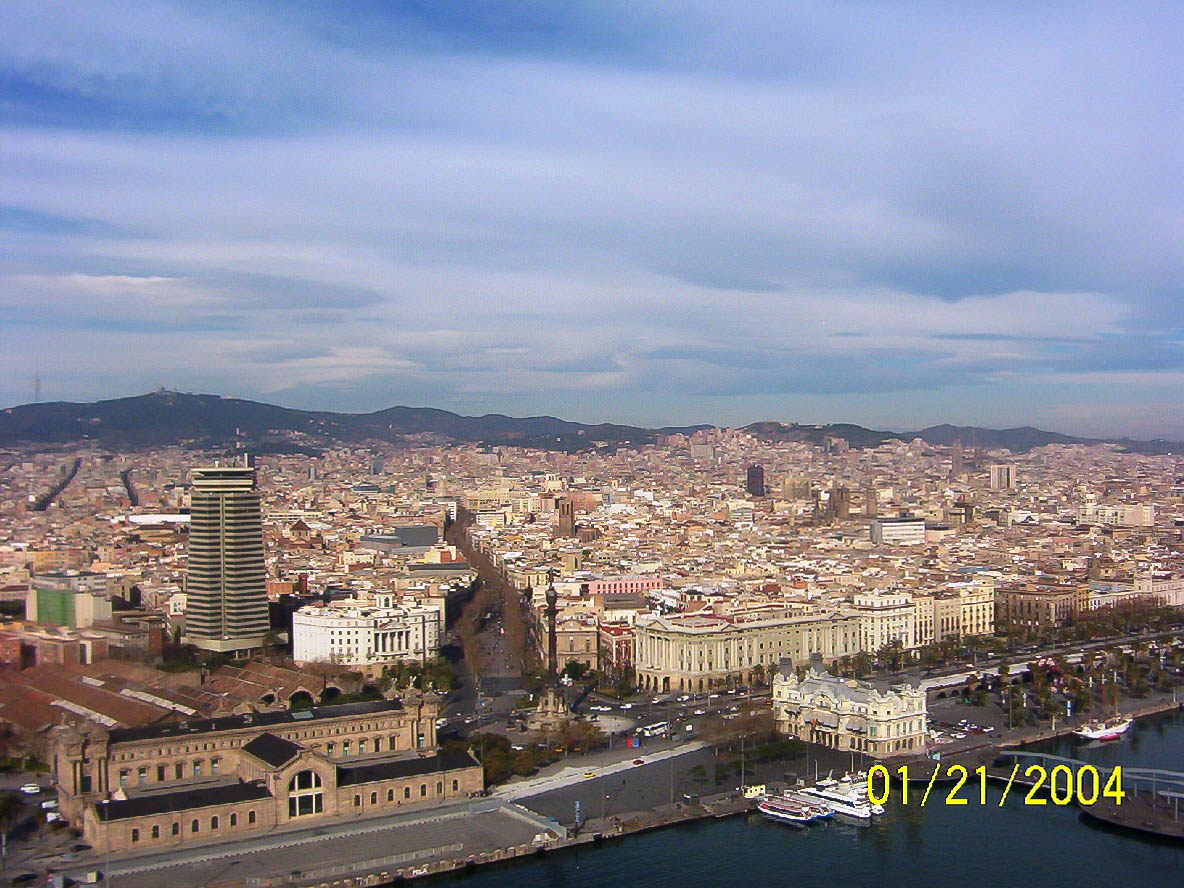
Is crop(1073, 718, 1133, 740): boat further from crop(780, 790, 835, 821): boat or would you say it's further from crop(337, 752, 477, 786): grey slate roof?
crop(337, 752, 477, 786): grey slate roof

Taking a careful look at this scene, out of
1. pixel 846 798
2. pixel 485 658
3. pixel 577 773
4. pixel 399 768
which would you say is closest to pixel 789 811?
pixel 846 798

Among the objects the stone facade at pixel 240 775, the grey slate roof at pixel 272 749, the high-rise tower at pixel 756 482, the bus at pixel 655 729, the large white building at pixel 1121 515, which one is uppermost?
the high-rise tower at pixel 756 482

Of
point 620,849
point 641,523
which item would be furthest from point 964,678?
point 641,523

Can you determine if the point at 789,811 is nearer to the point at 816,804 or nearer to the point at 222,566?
the point at 816,804

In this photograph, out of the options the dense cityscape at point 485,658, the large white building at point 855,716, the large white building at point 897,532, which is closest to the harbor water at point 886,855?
the dense cityscape at point 485,658

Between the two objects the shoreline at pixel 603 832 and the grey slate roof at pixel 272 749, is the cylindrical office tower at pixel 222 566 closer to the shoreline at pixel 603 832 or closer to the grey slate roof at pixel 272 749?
the grey slate roof at pixel 272 749

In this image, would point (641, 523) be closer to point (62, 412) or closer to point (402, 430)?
point (62, 412)

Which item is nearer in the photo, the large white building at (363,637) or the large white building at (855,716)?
the large white building at (855,716)
